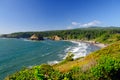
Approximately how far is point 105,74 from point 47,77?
10.3 metres

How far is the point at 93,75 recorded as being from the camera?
33375 millimetres

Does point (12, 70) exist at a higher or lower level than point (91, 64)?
lower

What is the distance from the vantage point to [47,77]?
27109mm

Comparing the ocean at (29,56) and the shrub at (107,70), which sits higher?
the shrub at (107,70)

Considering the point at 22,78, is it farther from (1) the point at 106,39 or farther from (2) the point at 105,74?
(1) the point at 106,39

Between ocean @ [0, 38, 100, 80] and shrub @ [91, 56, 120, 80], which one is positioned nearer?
shrub @ [91, 56, 120, 80]

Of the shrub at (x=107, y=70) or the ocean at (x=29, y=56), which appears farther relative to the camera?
the ocean at (x=29, y=56)

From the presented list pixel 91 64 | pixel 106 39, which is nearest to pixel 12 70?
pixel 91 64

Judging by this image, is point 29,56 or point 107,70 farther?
point 29,56

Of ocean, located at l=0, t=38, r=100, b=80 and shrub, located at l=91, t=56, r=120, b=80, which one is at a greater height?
shrub, located at l=91, t=56, r=120, b=80

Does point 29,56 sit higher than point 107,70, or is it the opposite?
point 107,70

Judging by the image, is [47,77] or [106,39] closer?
[47,77]

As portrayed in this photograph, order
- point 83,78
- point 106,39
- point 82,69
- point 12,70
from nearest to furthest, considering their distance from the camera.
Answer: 1. point 83,78
2. point 82,69
3. point 12,70
4. point 106,39

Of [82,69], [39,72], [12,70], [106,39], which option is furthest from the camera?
[106,39]
